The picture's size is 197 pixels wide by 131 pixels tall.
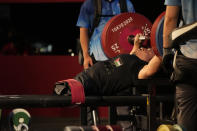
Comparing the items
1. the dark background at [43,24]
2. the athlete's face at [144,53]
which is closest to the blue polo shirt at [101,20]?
the athlete's face at [144,53]

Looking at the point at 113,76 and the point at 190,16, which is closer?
the point at 190,16

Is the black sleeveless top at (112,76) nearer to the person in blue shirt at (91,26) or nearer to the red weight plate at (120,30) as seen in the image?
the red weight plate at (120,30)

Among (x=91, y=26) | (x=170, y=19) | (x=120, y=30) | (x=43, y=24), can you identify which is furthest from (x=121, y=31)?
(x=43, y=24)

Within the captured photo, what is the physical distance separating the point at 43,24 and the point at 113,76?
5.40 m

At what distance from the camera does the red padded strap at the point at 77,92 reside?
235 centimetres

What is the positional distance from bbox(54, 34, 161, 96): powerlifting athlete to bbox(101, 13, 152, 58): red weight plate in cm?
83

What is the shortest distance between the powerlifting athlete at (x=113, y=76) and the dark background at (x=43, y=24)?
4985 mm

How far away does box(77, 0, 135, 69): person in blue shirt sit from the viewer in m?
3.86

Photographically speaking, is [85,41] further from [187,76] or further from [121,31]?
[187,76]

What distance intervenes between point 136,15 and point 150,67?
112cm

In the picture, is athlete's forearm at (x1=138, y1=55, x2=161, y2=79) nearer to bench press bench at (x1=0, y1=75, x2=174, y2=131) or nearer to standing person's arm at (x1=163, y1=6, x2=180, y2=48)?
bench press bench at (x1=0, y1=75, x2=174, y2=131)

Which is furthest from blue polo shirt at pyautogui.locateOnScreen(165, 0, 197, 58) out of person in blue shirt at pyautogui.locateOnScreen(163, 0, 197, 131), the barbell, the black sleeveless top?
the barbell

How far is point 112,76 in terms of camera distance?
2600 millimetres

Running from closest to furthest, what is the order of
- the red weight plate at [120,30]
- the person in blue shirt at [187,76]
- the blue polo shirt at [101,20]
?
the person in blue shirt at [187,76] → the red weight plate at [120,30] → the blue polo shirt at [101,20]
